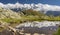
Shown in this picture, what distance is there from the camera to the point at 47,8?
5.48 meters

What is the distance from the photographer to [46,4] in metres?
5.56

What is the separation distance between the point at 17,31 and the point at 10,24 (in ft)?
0.90

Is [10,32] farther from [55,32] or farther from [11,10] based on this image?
[55,32]

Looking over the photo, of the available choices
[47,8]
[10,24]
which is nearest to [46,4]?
[47,8]

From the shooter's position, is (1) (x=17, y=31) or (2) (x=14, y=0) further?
(2) (x=14, y=0)

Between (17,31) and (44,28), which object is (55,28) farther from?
(17,31)

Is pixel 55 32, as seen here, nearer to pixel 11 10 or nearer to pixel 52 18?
pixel 52 18

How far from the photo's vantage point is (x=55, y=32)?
197 inches

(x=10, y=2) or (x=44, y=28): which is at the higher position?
(x=10, y=2)

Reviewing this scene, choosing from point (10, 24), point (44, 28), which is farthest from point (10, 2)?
point (44, 28)

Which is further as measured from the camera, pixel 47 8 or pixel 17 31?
pixel 47 8

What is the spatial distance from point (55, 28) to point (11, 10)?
120cm

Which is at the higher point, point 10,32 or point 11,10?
point 11,10

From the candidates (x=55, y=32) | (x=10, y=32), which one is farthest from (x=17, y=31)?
(x=55, y=32)
